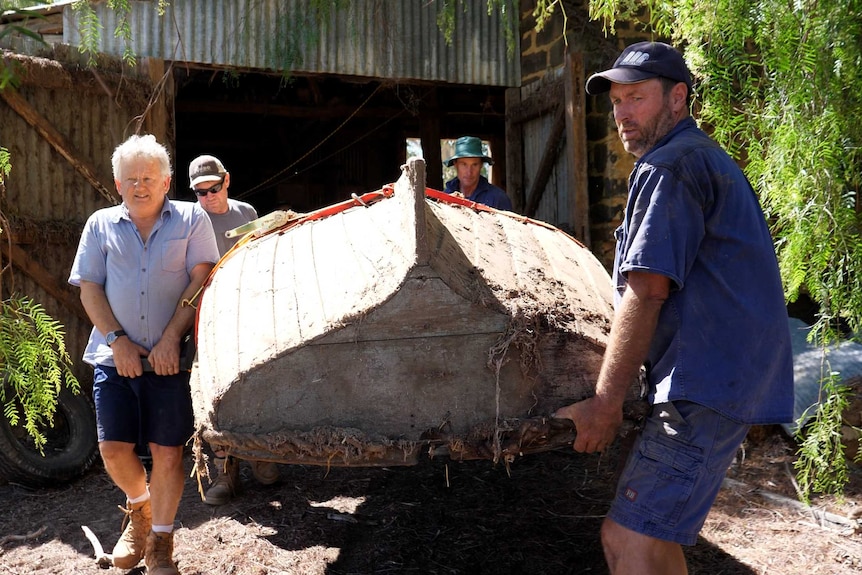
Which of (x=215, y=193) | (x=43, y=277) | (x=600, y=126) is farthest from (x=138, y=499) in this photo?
(x=600, y=126)

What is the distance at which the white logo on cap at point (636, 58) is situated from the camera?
90.0 inches

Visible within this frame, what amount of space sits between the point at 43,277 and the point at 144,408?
111 inches

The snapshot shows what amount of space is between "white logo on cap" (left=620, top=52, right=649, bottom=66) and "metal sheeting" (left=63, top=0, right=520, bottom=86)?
4.29m

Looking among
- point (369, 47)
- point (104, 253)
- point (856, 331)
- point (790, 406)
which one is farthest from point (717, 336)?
point (369, 47)

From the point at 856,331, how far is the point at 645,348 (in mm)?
A: 1235

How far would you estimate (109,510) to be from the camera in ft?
15.3

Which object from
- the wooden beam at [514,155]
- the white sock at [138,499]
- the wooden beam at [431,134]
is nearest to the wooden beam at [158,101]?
the wooden beam at [514,155]

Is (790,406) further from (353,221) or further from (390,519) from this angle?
(390,519)

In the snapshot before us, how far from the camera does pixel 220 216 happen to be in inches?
187

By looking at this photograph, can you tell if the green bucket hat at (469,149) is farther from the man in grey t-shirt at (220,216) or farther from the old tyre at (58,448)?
the old tyre at (58,448)

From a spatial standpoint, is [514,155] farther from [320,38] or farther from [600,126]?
[320,38]

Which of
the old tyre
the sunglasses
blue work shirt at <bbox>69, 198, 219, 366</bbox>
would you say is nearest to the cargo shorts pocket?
blue work shirt at <bbox>69, 198, 219, 366</bbox>

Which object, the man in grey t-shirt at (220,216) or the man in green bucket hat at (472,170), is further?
the man in green bucket hat at (472,170)

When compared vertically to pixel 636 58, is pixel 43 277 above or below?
below
